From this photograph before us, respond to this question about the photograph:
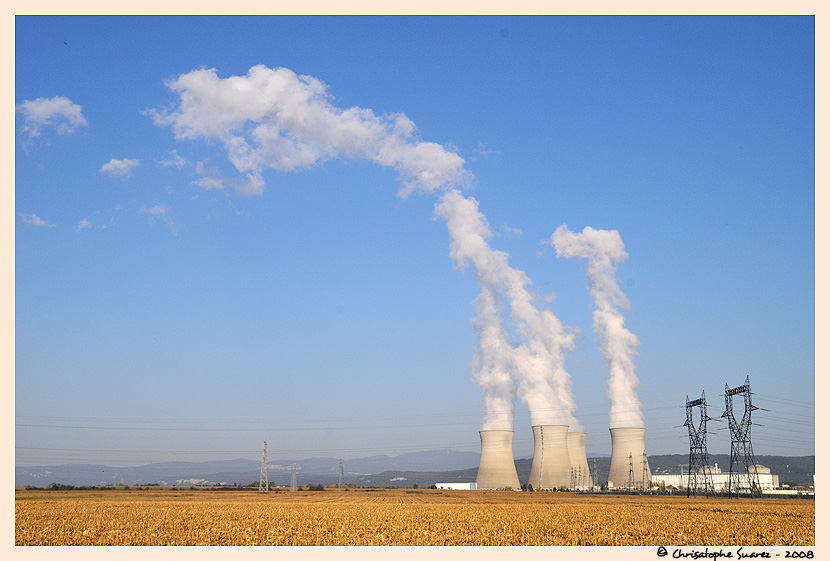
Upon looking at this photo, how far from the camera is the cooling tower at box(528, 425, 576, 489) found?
2381 inches

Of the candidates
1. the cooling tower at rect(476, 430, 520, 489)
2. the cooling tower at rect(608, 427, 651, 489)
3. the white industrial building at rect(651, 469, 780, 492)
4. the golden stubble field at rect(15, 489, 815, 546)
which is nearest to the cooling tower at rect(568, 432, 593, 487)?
the cooling tower at rect(608, 427, 651, 489)

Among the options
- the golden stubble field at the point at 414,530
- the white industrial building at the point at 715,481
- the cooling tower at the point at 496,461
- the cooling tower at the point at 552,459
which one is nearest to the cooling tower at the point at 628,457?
the cooling tower at the point at 552,459

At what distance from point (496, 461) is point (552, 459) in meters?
5.29

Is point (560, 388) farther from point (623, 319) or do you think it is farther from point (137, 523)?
point (137, 523)

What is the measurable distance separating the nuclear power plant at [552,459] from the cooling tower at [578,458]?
439cm

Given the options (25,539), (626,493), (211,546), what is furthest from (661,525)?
(626,493)

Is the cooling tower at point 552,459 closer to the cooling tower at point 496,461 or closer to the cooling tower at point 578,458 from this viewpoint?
the cooling tower at point 496,461

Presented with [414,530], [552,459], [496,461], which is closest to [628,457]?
[552,459]

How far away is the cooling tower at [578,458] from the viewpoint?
65775 mm

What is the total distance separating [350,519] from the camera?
2244 cm

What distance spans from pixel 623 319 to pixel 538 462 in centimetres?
1459

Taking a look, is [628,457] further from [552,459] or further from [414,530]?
[414,530]

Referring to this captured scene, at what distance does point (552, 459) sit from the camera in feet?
200
